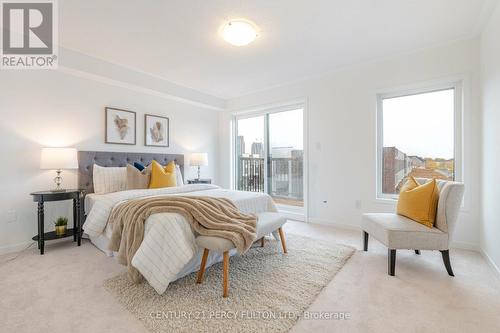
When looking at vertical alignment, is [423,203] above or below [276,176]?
below

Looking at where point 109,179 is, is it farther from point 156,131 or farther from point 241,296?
point 241,296

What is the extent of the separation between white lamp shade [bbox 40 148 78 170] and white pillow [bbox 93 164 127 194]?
39 cm

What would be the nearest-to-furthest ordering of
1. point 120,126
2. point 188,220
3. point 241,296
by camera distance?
point 241,296, point 188,220, point 120,126

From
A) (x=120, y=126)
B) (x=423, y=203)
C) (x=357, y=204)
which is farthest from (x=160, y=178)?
(x=423, y=203)

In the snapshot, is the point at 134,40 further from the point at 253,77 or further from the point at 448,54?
the point at 448,54

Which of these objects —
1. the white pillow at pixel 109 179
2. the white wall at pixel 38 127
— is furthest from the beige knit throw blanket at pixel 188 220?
the white wall at pixel 38 127

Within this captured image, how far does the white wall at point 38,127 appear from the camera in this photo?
8.90 ft

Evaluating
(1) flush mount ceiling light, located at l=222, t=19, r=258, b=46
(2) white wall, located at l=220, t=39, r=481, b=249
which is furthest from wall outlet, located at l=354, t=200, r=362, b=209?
(1) flush mount ceiling light, located at l=222, t=19, r=258, b=46

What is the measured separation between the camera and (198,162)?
4465 mm

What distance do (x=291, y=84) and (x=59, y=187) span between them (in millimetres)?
3864

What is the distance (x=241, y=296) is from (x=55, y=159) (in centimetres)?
262

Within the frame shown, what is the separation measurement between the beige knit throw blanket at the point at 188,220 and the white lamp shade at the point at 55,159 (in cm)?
Result: 118

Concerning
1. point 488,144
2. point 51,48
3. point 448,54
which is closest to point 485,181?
point 488,144

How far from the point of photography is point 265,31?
259 centimetres
